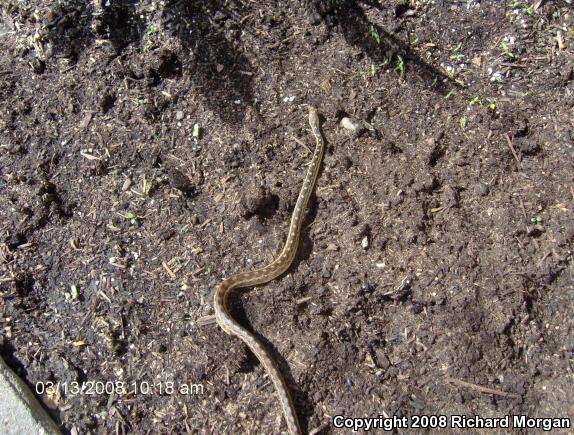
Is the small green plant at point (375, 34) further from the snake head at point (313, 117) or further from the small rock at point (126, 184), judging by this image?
the small rock at point (126, 184)

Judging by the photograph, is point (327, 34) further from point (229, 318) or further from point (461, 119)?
point (229, 318)

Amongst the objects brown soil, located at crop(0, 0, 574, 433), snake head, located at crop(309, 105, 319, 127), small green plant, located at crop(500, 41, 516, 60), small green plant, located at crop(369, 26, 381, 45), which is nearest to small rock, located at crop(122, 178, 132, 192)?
brown soil, located at crop(0, 0, 574, 433)

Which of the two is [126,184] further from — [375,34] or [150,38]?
[375,34]

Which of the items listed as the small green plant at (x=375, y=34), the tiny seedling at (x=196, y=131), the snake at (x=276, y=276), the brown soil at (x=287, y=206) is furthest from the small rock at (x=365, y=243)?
the small green plant at (x=375, y=34)

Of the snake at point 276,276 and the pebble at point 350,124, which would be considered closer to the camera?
the snake at point 276,276

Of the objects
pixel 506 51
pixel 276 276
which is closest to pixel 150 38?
pixel 276 276

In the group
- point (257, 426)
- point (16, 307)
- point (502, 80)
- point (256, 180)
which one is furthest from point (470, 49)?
point (16, 307)
